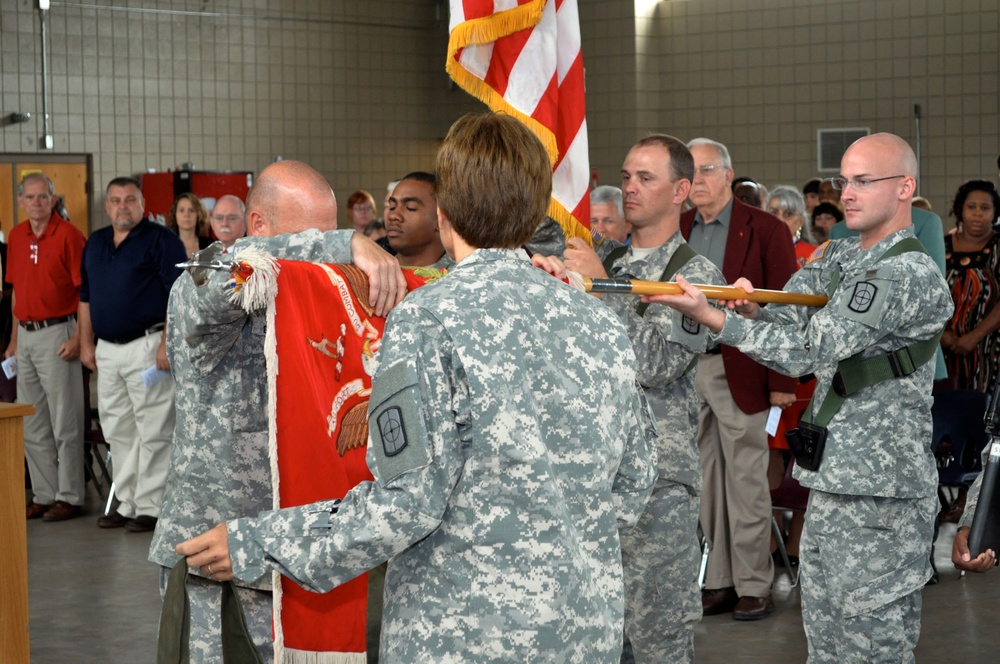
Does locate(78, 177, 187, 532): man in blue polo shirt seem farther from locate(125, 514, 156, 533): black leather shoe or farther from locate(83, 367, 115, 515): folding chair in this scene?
locate(83, 367, 115, 515): folding chair

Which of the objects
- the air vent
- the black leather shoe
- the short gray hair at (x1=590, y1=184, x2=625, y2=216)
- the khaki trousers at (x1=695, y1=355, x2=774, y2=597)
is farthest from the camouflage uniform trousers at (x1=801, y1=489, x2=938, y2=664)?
the air vent

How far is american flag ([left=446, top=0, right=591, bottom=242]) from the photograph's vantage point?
11.5 ft

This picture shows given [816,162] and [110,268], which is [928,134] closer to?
[816,162]

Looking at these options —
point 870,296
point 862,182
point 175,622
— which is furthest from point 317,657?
point 862,182

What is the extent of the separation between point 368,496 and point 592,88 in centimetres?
1034

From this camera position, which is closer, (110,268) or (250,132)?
(110,268)

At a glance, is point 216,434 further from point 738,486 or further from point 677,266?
point 738,486

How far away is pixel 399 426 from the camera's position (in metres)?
1.71

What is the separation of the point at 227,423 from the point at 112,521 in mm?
4477

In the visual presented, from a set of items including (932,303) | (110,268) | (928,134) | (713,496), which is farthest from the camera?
(928,134)

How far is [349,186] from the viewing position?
12.5m

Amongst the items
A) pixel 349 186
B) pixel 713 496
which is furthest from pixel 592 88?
pixel 713 496

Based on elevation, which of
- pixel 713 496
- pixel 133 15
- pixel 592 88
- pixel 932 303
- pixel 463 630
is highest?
pixel 133 15

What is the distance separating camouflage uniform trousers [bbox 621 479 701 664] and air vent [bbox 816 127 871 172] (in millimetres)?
8029
